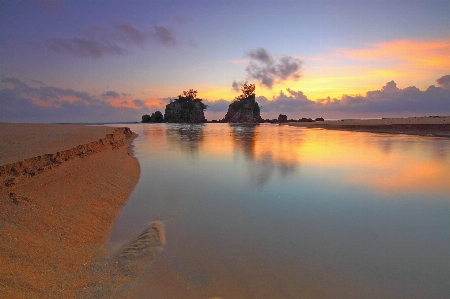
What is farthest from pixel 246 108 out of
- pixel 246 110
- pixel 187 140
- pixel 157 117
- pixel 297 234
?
pixel 297 234

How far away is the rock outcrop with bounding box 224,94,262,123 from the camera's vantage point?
401ft

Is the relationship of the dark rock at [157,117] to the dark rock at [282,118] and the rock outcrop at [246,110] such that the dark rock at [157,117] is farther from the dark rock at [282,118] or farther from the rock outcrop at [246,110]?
the dark rock at [282,118]

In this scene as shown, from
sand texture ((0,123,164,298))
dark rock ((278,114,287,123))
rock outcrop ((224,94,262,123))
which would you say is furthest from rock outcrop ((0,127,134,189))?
dark rock ((278,114,287,123))

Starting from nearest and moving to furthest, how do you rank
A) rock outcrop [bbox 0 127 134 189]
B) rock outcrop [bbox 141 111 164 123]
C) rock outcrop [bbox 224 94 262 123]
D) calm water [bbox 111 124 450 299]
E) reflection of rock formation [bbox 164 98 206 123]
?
calm water [bbox 111 124 450 299], rock outcrop [bbox 0 127 134 189], rock outcrop [bbox 224 94 262 123], reflection of rock formation [bbox 164 98 206 123], rock outcrop [bbox 141 111 164 123]

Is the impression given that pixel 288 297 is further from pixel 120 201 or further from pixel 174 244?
pixel 120 201

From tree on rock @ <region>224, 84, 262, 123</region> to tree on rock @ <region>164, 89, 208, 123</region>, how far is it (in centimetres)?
1883

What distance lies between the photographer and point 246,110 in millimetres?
122312

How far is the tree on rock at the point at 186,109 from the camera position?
129 meters

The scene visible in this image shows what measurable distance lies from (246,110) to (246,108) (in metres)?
1.01

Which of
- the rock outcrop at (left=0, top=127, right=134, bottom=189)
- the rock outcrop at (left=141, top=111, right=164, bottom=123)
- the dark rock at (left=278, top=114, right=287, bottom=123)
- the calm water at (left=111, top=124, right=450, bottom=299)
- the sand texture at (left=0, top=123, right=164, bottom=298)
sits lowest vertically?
the calm water at (left=111, top=124, right=450, bottom=299)

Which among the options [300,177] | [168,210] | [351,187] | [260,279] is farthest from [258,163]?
[260,279]

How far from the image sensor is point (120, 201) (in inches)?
248

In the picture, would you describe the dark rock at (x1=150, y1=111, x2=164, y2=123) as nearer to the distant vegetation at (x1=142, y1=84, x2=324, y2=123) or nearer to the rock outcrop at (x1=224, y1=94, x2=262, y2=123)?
the distant vegetation at (x1=142, y1=84, x2=324, y2=123)

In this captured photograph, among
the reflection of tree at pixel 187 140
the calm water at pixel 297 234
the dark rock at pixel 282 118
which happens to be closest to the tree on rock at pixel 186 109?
the dark rock at pixel 282 118
